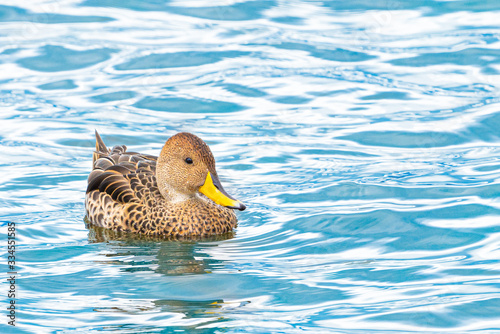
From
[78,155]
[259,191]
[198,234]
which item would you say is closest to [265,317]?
[198,234]

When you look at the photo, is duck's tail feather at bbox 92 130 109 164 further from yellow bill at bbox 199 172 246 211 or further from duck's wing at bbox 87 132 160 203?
yellow bill at bbox 199 172 246 211

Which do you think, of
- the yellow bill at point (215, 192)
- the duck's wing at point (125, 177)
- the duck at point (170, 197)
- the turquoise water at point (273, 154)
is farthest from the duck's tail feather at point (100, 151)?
the yellow bill at point (215, 192)

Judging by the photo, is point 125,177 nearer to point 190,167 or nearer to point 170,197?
point 170,197

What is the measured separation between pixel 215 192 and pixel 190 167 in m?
0.38

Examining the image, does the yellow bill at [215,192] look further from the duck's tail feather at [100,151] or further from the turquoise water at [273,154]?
the duck's tail feather at [100,151]

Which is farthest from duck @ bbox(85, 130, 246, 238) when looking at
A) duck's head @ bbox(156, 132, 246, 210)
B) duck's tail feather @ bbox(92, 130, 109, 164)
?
duck's tail feather @ bbox(92, 130, 109, 164)

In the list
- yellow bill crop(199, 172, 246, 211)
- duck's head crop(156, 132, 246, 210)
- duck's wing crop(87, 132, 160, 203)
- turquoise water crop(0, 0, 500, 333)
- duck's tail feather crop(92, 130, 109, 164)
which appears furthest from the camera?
duck's tail feather crop(92, 130, 109, 164)

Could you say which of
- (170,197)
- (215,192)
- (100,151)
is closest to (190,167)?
(215,192)

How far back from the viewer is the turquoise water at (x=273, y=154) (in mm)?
7340

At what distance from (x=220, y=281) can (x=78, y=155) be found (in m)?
4.71

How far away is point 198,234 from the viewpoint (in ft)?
30.6

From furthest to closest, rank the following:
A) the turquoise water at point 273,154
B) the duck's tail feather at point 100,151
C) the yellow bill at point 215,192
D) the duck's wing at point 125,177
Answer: the duck's tail feather at point 100,151 < the duck's wing at point 125,177 < the yellow bill at point 215,192 < the turquoise water at point 273,154

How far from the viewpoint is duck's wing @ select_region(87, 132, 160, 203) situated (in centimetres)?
Answer: 955

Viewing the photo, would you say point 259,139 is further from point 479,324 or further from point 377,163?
point 479,324
